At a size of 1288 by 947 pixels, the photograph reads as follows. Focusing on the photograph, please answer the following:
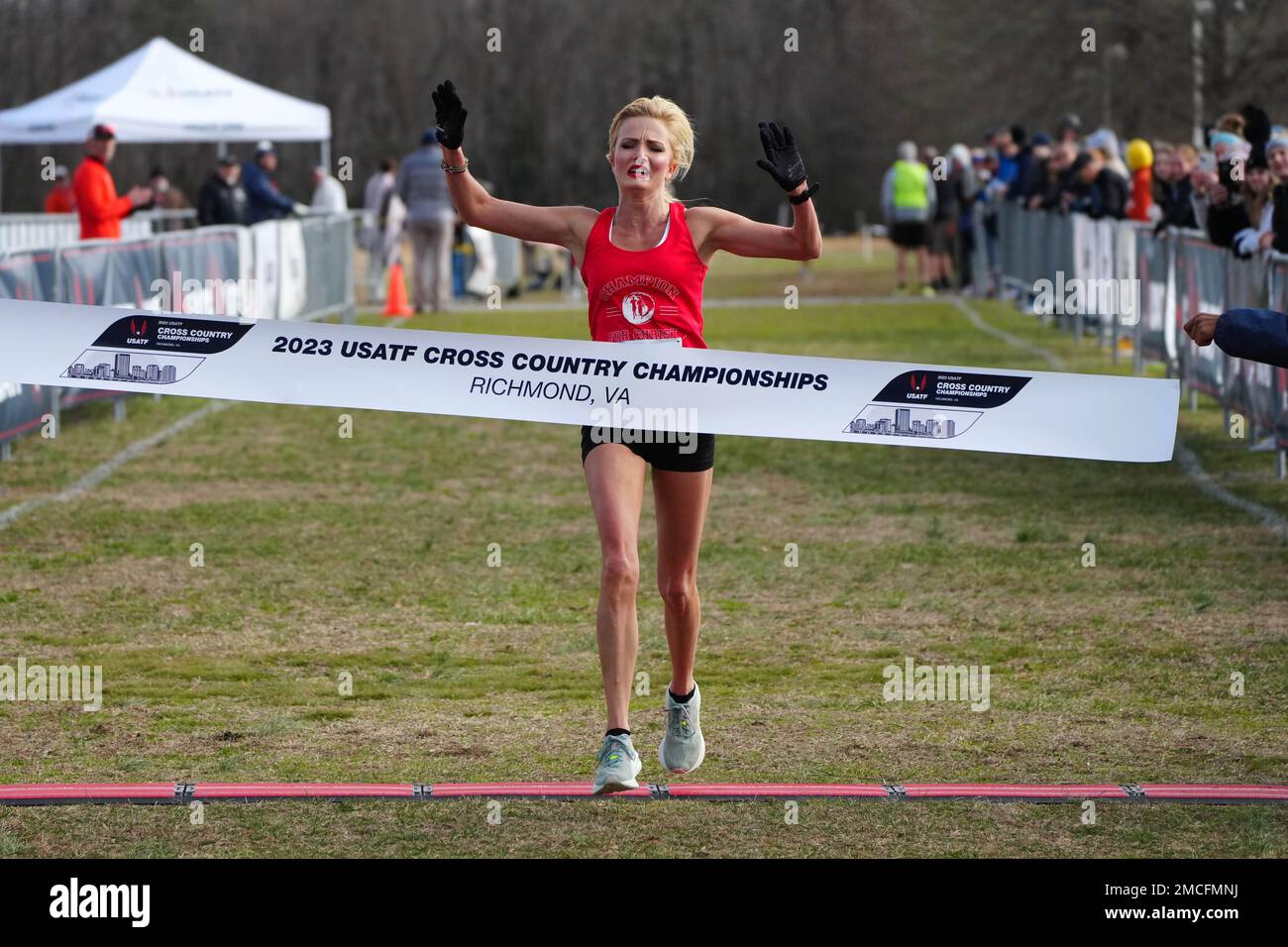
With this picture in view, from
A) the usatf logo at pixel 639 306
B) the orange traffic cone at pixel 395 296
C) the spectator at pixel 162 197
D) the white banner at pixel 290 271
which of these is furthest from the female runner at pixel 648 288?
the spectator at pixel 162 197

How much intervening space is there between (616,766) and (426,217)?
69.8 ft

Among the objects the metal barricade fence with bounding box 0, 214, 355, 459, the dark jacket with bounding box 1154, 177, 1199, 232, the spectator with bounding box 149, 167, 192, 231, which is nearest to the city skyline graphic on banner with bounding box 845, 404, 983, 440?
the metal barricade fence with bounding box 0, 214, 355, 459

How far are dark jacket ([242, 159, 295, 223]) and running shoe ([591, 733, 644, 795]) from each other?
1927cm

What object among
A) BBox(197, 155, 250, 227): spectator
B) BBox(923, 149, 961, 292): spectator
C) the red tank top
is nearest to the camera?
the red tank top

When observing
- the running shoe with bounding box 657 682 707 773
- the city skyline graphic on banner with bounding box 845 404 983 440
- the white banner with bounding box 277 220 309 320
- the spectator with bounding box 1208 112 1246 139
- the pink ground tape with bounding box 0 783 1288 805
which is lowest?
the pink ground tape with bounding box 0 783 1288 805

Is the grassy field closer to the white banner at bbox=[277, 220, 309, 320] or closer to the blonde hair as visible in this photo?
the blonde hair

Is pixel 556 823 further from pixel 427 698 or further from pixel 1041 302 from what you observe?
pixel 1041 302

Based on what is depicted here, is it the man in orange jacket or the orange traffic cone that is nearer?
the man in orange jacket

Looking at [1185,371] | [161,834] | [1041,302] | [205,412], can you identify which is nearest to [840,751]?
[161,834]

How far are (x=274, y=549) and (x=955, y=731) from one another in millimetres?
4941

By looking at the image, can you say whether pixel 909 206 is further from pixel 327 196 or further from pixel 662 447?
pixel 662 447

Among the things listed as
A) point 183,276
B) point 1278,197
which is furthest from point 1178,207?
point 183,276

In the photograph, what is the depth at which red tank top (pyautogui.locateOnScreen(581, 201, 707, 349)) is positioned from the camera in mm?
6285

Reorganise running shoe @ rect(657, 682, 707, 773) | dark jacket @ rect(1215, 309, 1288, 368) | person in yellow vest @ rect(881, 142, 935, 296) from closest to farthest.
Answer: dark jacket @ rect(1215, 309, 1288, 368), running shoe @ rect(657, 682, 707, 773), person in yellow vest @ rect(881, 142, 935, 296)
